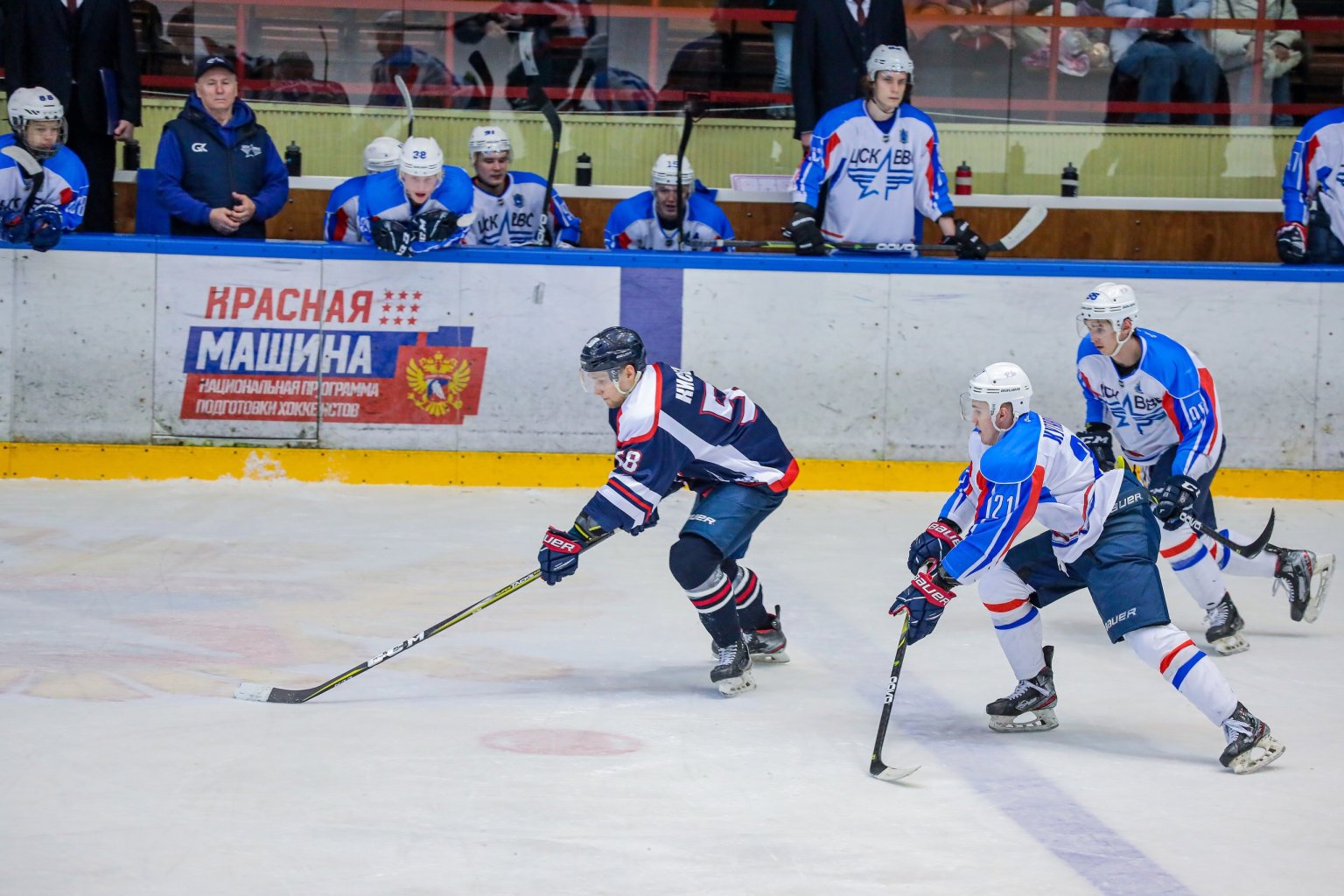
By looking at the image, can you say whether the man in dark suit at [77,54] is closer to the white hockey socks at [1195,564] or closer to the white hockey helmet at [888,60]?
the white hockey helmet at [888,60]

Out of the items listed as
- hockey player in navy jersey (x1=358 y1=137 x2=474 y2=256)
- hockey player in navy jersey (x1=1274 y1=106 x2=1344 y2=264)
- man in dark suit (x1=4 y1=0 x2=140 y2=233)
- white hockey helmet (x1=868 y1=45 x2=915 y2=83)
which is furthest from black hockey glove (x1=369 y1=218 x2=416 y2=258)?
hockey player in navy jersey (x1=1274 y1=106 x2=1344 y2=264)

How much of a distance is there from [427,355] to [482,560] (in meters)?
1.53

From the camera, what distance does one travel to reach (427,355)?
24.4 ft

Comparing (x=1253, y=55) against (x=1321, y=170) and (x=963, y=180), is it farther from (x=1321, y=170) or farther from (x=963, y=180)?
(x=963, y=180)

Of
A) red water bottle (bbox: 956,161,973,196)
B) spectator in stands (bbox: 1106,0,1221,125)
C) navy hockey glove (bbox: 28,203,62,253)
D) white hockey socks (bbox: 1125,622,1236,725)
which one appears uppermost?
spectator in stands (bbox: 1106,0,1221,125)

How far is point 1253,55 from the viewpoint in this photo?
30.3 feet

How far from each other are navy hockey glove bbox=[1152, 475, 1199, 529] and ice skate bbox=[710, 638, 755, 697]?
1309mm

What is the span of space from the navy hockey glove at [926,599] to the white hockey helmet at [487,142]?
4488 mm

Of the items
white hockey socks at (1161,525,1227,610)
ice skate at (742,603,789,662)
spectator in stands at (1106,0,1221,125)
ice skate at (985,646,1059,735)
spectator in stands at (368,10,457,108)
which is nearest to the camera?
ice skate at (985,646,1059,735)

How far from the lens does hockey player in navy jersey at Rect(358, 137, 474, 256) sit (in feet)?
24.1

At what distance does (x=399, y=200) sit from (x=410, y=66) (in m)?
1.81

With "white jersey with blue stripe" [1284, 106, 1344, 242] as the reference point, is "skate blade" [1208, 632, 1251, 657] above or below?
below

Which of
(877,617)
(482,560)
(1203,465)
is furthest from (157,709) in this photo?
(1203,465)

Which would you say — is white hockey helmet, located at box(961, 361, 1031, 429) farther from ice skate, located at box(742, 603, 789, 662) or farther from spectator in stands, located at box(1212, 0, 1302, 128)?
spectator in stands, located at box(1212, 0, 1302, 128)
